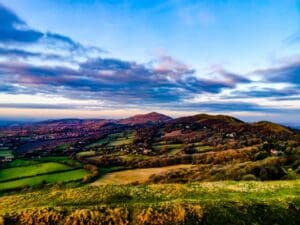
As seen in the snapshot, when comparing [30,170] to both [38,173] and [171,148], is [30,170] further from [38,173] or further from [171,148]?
[171,148]

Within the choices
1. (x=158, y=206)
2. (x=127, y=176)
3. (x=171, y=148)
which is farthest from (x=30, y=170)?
(x=158, y=206)

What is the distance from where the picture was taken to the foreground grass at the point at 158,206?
834 inches

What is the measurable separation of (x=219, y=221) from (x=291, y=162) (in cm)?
6858

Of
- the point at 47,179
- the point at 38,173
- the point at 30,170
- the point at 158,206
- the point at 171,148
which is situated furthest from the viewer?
the point at 171,148

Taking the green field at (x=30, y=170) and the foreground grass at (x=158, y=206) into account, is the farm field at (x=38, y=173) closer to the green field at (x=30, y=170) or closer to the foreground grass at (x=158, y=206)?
the green field at (x=30, y=170)

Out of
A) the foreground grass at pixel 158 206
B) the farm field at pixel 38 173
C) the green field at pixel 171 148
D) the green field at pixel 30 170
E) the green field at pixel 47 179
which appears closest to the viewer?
the foreground grass at pixel 158 206

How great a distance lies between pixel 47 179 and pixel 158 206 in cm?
7795

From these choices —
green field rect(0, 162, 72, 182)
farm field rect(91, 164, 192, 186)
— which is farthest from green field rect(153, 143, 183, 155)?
green field rect(0, 162, 72, 182)

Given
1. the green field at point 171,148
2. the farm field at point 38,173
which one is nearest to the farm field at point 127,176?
the farm field at point 38,173

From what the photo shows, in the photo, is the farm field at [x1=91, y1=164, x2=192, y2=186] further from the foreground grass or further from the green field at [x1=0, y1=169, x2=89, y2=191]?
the foreground grass

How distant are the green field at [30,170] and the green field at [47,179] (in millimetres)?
3887

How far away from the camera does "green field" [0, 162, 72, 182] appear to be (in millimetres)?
99812

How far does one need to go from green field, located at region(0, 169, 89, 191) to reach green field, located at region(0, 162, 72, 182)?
12.8 ft

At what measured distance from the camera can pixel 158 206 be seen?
73.4 feet
